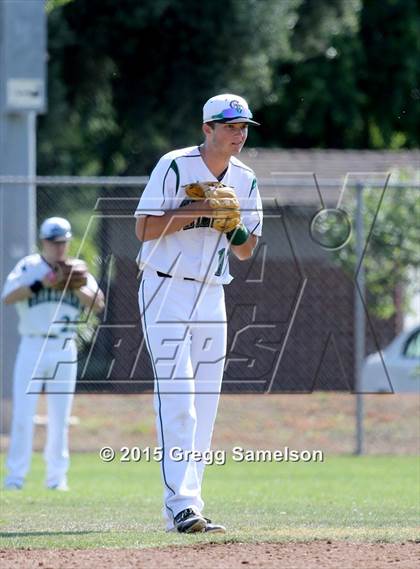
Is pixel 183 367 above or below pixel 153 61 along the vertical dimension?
below

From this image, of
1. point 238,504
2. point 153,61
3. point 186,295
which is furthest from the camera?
point 153,61

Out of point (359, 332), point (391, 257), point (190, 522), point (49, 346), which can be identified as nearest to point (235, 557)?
point (190, 522)

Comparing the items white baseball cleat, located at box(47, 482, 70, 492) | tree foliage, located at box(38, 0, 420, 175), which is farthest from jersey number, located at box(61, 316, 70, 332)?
tree foliage, located at box(38, 0, 420, 175)

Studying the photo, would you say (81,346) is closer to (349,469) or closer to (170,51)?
(349,469)

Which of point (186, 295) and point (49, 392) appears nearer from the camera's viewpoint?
point (186, 295)

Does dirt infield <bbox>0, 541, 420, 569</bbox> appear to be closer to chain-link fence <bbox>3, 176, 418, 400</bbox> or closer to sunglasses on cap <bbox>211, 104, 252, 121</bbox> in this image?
sunglasses on cap <bbox>211, 104, 252, 121</bbox>


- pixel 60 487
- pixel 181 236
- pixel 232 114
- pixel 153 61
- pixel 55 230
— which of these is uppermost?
pixel 232 114

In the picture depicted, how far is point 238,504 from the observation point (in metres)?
8.88

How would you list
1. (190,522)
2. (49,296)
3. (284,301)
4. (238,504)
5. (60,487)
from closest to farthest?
(190,522)
(238,504)
(60,487)
(49,296)
(284,301)

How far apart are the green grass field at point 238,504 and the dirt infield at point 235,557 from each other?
0.70 feet

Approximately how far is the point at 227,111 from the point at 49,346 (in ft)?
14.3

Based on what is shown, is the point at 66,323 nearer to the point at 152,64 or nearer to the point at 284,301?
the point at 284,301

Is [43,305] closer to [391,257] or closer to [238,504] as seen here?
[238,504]

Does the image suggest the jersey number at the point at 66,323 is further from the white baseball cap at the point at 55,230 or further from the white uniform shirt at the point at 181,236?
the white uniform shirt at the point at 181,236
